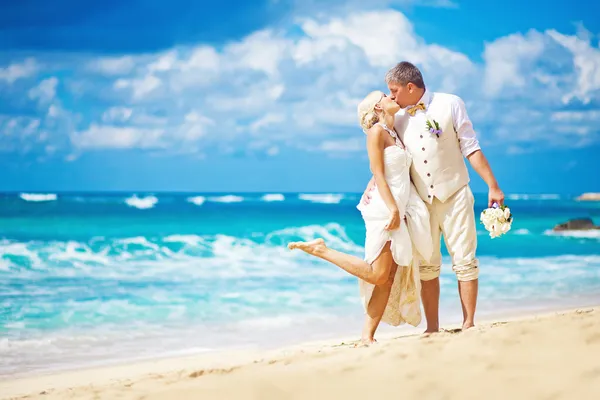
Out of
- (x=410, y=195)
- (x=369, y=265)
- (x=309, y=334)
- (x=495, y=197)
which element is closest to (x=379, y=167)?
(x=410, y=195)

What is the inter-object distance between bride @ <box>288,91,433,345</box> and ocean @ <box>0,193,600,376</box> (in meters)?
2.35

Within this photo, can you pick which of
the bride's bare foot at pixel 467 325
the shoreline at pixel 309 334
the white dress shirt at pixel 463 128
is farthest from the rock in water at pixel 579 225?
the white dress shirt at pixel 463 128

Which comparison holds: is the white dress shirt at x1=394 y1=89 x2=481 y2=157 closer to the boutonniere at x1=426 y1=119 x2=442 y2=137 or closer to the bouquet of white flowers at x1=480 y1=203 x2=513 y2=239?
the boutonniere at x1=426 y1=119 x2=442 y2=137

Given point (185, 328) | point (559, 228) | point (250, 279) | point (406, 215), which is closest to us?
point (406, 215)

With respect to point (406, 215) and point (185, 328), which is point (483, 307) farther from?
point (406, 215)

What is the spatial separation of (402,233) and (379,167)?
401 millimetres

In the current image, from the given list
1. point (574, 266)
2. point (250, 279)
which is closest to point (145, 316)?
point (250, 279)

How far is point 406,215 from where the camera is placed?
4.73m

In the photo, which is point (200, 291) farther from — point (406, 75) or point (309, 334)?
point (406, 75)

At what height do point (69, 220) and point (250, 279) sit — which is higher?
point (69, 220)

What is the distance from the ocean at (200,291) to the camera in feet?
23.5

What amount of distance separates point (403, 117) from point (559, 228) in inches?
791

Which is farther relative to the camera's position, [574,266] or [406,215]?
[574,266]

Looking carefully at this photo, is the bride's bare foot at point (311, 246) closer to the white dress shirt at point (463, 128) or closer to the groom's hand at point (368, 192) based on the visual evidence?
the groom's hand at point (368, 192)
